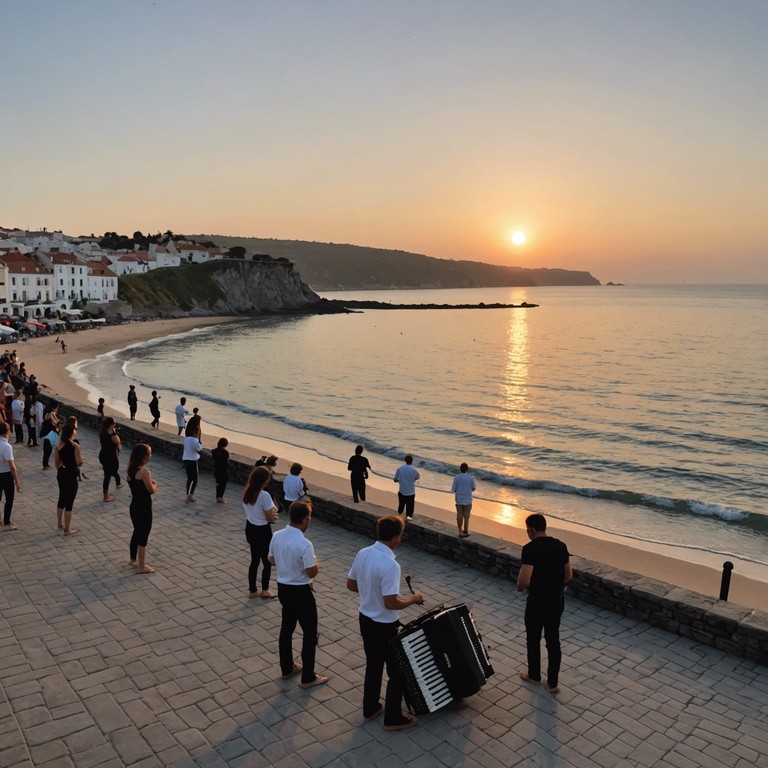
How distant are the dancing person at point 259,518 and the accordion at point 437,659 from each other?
2.49 m

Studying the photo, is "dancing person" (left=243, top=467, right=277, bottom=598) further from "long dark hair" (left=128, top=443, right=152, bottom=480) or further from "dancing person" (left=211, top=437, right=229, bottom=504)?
"dancing person" (left=211, top=437, right=229, bottom=504)

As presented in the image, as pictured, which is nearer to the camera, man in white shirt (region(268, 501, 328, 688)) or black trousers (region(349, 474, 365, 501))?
man in white shirt (region(268, 501, 328, 688))

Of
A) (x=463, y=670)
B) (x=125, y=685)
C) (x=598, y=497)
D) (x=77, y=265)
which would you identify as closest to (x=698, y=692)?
(x=463, y=670)

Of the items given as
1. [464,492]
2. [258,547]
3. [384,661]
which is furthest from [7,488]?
[464,492]

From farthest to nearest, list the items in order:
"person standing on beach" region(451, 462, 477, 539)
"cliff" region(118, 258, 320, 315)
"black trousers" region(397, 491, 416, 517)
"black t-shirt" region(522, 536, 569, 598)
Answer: "cliff" region(118, 258, 320, 315) → "black trousers" region(397, 491, 416, 517) → "person standing on beach" region(451, 462, 477, 539) → "black t-shirt" region(522, 536, 569, 598)

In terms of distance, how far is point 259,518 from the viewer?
7.02 meters

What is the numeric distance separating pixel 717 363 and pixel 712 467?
35370 millimetres

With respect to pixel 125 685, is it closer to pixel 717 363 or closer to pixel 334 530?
pixel 334 530

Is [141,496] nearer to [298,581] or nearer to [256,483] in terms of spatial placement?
[256,483]

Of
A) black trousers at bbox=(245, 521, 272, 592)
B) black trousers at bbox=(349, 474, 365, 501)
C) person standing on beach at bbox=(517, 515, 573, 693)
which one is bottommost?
black trousers at bbox=(349, 474, 365, 501)

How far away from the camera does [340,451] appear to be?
23875 mm

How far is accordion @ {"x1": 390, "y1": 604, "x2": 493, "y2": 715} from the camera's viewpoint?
4.75 metres

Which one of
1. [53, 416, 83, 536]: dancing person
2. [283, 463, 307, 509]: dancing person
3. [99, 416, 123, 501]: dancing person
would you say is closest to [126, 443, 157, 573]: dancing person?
[53, 416, 83, 536]: dancing person

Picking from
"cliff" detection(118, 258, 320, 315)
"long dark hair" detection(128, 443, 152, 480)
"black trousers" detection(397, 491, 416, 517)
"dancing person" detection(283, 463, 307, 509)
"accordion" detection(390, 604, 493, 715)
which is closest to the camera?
"accordion" detection(390, 604, 493, 715)
